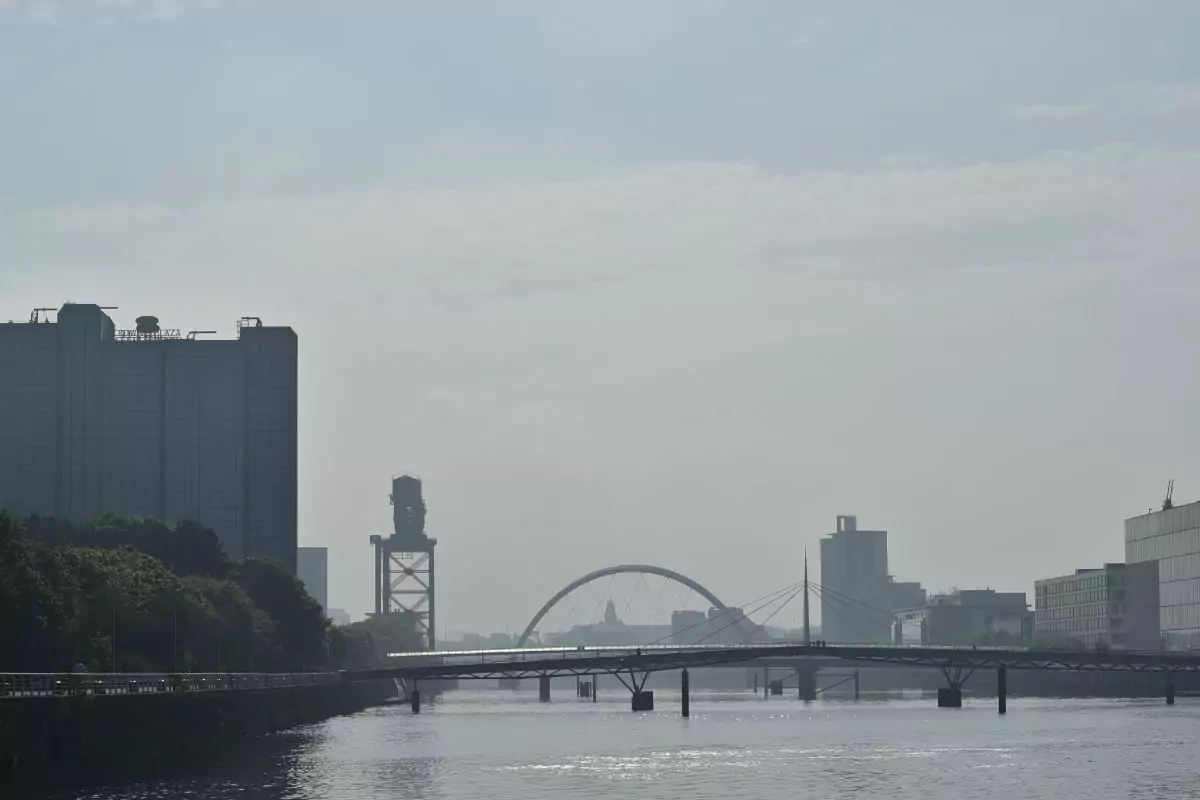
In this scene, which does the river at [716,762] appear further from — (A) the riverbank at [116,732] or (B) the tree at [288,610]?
(B) the tree at [288,610]

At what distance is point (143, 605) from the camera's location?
430ft

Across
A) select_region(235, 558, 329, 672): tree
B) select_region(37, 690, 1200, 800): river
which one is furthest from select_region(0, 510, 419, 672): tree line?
select_region(37, 690, 1200, 800): river

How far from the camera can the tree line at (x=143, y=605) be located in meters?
105

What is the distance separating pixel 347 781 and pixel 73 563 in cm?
3608

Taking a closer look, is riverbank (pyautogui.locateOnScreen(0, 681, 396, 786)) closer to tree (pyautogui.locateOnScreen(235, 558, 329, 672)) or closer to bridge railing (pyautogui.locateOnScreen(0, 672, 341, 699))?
bridge railing (pyautogui.locateOnScreen(0, 672, 341, 699))

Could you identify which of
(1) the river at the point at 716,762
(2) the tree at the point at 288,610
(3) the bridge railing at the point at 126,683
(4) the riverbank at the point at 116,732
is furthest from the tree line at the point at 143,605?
(1) the river at the point at 716,762

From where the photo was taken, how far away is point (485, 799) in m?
87.9

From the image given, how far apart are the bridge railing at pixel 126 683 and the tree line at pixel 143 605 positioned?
12.2 ft

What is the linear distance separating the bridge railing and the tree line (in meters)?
3.73

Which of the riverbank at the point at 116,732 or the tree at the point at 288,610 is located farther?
the tree at the point at 288,610

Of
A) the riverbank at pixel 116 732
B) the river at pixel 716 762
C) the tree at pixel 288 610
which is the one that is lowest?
the river at pixel 716 762

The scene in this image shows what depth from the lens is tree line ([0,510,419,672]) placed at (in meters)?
105

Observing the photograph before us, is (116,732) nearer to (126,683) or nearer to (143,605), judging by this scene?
(126,683)

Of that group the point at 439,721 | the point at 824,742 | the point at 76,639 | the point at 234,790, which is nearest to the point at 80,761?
the point at 234,790
